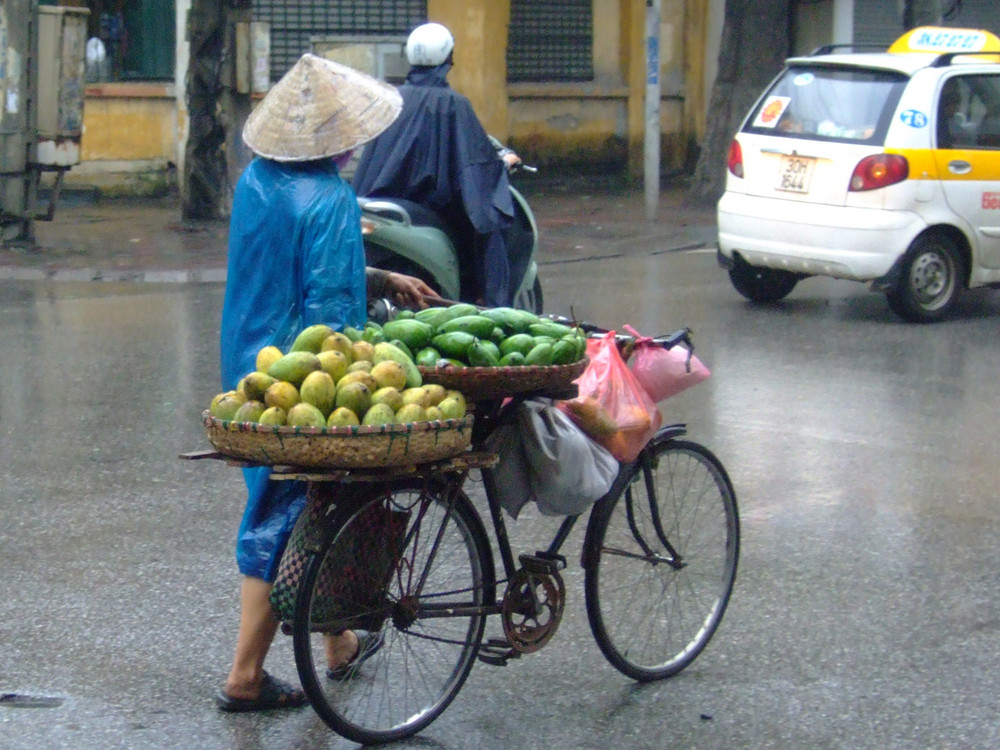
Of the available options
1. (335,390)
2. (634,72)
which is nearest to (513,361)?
(335,390)

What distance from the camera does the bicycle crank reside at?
160 inches

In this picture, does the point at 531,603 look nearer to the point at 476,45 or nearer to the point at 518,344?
the point at 518,344

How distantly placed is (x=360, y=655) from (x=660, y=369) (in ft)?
3.68

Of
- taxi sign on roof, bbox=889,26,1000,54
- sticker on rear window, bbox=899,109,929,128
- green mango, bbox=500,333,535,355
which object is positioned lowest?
green mango, bbox=500,333,535,355

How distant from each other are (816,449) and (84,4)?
14077 mm

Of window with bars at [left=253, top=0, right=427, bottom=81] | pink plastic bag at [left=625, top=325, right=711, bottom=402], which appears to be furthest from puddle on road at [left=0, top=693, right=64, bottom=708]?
window with bars at [left=253, top=0, right=427, bottom=81]

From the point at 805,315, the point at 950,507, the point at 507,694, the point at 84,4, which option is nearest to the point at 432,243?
the point at 950,507

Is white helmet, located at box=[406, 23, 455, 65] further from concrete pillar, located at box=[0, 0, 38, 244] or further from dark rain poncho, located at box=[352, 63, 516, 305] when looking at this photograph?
concrete pillar, located at box=[0, 0, 38, 244]

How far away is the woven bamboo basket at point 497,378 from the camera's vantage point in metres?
3.68

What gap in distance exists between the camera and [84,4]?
1856 cm

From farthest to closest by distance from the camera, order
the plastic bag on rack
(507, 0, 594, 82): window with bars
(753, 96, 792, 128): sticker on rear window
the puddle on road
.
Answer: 1. (507, 0, 594, 82): window with bars
2. (753, 96, 792, 128): sticker on rear window
3. the puddle on road
4. the plastic bag on rack

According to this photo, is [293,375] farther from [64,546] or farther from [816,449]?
[816,449]

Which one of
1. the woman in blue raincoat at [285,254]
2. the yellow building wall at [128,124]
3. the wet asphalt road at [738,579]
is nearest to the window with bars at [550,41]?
the yellow building wall at [128,124]

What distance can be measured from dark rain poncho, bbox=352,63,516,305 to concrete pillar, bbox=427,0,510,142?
508 inches
